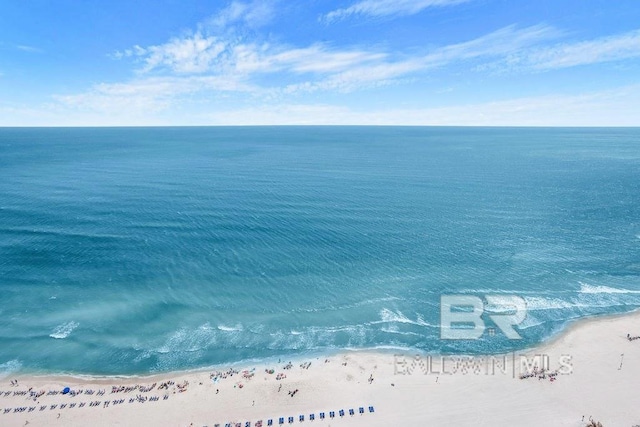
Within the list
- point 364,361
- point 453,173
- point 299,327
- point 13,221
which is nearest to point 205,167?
point 13,221

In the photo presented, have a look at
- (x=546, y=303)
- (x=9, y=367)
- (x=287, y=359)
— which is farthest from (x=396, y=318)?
(x=9, y=367)

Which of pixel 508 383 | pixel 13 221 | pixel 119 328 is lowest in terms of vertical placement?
pixel 508 383

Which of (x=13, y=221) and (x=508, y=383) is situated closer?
(x=508, y=383)

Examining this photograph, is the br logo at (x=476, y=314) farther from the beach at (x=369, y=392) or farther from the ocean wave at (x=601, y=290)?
the ocean wave at (x=601, y=290)

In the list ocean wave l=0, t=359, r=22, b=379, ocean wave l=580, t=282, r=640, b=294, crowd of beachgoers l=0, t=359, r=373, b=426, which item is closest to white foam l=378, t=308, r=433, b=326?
crowd of beachgoers l=0, t=359, r=373, b=426

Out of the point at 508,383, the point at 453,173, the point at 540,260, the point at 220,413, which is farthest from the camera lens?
the point at 453,173

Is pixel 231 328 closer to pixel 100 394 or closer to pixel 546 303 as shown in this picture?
pixel 100 394

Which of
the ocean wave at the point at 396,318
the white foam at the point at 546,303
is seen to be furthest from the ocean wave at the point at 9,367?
the white foam at the point at 546,303

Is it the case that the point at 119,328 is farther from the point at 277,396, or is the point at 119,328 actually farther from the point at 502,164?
the point at 502,164
